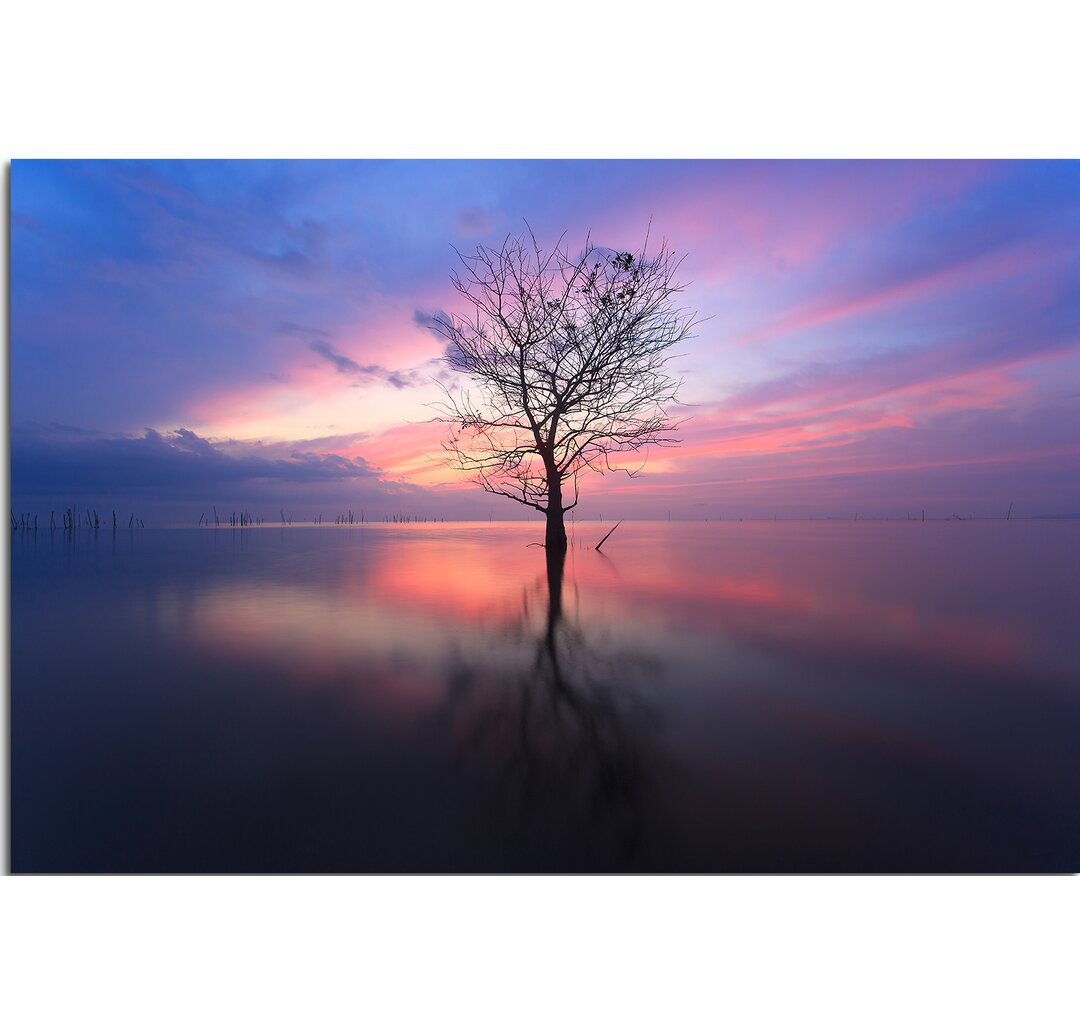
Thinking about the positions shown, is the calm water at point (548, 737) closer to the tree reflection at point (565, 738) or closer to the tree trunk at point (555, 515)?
the tree reflection at point (565, 738)

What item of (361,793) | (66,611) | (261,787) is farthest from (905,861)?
(66,611)

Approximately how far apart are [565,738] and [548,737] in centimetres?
9

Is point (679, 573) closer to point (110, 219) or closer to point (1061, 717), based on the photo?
point (1061, 717)

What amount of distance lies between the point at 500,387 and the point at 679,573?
160 inches

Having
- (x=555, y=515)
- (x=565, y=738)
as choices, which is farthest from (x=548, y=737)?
(x=555, y=515)

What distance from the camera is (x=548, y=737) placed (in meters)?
2.77

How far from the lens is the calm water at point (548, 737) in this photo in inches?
86.0

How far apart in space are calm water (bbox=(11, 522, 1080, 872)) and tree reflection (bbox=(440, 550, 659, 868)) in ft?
0.05

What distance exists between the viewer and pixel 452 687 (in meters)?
3.40

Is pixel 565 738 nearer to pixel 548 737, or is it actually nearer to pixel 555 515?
pixel 548 737

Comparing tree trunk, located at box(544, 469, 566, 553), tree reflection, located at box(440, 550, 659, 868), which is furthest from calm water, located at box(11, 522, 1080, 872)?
tree trunk, located at box(544, 469, 566, 553)

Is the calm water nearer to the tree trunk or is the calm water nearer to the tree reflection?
the tree reflection

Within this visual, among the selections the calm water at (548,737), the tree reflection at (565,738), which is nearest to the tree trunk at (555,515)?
the calm water at (548,737)

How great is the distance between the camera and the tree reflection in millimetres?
2139
